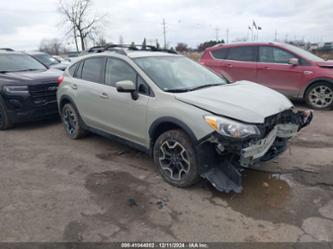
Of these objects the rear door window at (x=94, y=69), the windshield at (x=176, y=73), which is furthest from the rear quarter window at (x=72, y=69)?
the windshield at (x=176, y=73)

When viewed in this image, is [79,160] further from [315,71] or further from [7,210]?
[315,71]

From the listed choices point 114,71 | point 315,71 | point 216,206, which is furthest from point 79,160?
point 315,71

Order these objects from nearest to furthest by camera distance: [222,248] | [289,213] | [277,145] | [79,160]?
1. [222,248]
2. [289,213]
3. [277,145]
4. [79,160]

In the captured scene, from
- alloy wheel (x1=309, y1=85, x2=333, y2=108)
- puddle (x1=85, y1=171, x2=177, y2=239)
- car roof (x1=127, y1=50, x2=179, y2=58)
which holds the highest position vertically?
car roof (x1=127, y1=50, x2=179, y2=58)

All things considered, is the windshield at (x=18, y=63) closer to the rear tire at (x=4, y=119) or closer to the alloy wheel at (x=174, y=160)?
the rear tire at (x=4, y=119)

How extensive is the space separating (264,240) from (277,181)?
1.26 metres

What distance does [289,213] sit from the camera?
3238mm

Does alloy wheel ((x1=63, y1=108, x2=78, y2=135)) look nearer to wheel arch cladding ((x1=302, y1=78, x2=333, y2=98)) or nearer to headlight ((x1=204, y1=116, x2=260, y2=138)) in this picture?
headlight ((x1=204, y1=116, x2=260, y2=138))

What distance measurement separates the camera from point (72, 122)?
230 inches

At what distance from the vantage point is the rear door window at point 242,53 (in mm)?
8375

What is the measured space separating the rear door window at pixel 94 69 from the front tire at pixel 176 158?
1.68 m

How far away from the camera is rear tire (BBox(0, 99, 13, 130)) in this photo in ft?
21.4

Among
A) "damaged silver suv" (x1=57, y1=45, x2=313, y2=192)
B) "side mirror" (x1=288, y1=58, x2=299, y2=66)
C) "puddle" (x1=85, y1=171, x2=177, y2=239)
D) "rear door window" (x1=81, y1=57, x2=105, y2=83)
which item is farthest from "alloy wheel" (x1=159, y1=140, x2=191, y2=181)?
"side mirror" (x1=288, y1=58, x2=299, y2=66)

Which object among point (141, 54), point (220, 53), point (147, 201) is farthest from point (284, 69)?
point (147, 201)
